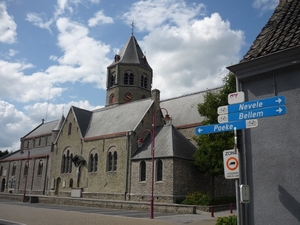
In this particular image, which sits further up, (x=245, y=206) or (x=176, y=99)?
(x=176, y=99)

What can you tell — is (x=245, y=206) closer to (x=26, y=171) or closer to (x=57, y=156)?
(x=57, y=156)

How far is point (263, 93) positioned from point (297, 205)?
2.83 m

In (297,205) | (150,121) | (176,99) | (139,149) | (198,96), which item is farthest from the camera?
(176,99)

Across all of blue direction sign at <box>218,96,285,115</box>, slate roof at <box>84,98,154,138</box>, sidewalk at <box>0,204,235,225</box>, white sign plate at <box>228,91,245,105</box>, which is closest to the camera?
blue direction sign at <box>218,96,285,115</box>

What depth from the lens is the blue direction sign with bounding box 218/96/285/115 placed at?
19.9ft

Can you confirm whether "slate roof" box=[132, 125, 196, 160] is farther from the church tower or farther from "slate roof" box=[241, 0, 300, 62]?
the church tower

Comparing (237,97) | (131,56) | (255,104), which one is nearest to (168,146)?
(237,97)

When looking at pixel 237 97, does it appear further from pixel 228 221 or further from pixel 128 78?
pixel 128 78

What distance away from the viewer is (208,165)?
26188 millimetres

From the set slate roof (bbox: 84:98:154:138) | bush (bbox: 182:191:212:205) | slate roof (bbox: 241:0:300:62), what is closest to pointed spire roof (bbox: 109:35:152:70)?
slate roof (bbox: 84:98:154:138)

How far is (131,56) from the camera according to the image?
2112 inches

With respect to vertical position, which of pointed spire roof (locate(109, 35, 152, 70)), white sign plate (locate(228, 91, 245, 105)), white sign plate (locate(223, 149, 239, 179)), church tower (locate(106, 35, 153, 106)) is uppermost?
pointed spire roof (locate(109, 35, 152, 70))

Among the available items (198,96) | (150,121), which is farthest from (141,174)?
(198,96)

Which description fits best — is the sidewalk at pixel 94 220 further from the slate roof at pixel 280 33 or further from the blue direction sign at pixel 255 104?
the slate roof at pixel 280 33
